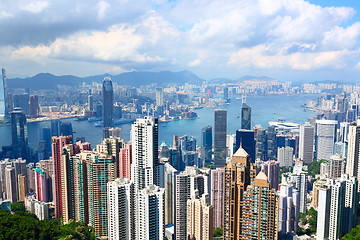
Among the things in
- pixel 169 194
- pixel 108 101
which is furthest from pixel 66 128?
pixel 169 194

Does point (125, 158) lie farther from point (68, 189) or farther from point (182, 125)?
point (182, 125)

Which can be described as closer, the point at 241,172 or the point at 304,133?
the point at 241,172

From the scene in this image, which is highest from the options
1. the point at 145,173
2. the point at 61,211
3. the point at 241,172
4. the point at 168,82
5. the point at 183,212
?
the point at 168,82

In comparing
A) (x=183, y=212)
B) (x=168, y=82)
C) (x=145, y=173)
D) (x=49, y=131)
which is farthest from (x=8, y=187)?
(x=168, y=82)

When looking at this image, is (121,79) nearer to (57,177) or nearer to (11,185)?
(11,185)

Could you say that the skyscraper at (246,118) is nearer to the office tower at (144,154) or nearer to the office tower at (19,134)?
the office tower at (19,134)

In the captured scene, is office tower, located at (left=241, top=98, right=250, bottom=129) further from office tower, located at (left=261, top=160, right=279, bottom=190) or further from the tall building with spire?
the tall building with spire
